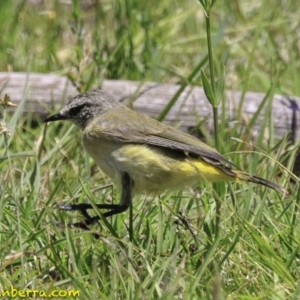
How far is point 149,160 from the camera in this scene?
3.93m

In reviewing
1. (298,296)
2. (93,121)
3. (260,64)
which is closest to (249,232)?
(298,296)

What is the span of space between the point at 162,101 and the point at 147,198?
4.27 ft

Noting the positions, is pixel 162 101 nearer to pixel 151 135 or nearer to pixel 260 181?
pixel 151 135

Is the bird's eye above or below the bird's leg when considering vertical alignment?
above

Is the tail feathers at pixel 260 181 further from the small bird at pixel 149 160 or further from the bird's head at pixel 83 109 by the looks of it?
the bird's head at pixel 83 109

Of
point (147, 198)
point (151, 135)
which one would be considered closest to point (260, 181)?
point (151, 135)

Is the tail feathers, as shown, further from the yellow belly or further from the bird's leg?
the bird's leg

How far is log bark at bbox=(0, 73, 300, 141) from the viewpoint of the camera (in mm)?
5332

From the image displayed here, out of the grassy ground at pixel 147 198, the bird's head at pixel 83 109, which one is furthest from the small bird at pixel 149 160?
the bird's head at pixel 83 109

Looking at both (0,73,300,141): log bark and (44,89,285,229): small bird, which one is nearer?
(44,89,285,229): small bird

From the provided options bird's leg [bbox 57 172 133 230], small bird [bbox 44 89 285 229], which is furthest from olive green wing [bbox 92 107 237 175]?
bird's leg [bbox 57 172 133 230]

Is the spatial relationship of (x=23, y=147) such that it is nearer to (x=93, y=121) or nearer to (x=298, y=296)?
(x=93, y=121)

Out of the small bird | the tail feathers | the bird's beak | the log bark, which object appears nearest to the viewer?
the tail feathers

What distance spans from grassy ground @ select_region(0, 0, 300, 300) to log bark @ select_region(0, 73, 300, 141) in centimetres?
15
